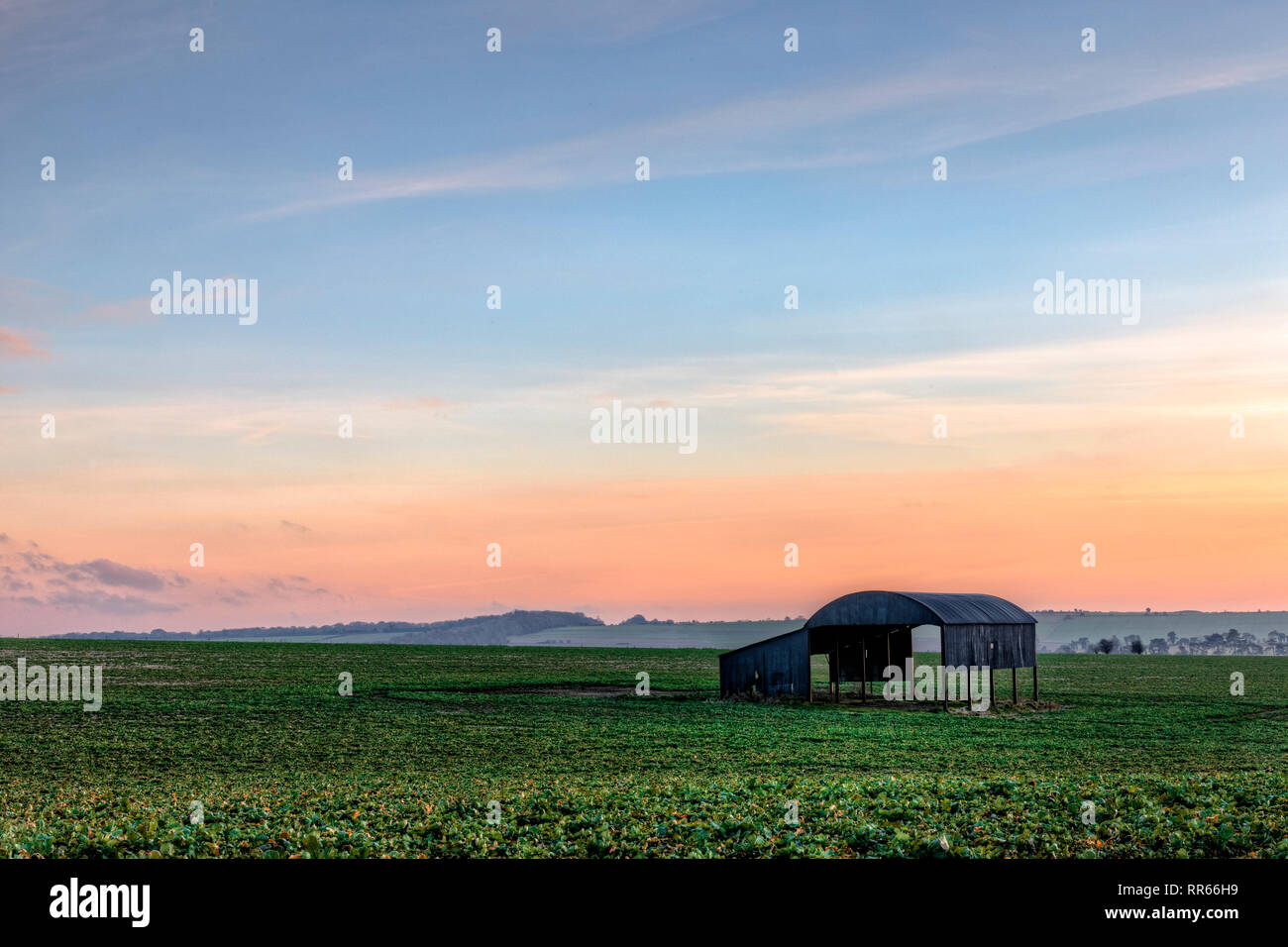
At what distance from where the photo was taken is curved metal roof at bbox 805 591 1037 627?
172ft

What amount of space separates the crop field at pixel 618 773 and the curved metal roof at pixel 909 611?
14.3 feet

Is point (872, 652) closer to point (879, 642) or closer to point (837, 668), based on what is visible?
point (879, 642)

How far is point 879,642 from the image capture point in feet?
201

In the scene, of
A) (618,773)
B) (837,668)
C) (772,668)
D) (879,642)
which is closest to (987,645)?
(837,668)

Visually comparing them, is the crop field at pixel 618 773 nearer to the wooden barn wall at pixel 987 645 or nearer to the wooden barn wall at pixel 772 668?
the wooden barn wall at pixel 772 668

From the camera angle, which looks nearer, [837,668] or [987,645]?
[987,645]

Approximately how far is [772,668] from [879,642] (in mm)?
7450

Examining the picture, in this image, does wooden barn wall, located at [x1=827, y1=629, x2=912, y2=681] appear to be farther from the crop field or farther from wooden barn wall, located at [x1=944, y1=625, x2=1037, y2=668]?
the crop field

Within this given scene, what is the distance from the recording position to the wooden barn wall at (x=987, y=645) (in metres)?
51.6

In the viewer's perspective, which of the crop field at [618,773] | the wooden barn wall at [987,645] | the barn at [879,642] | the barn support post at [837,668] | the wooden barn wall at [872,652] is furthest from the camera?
the wooden barn wall at [872,652]

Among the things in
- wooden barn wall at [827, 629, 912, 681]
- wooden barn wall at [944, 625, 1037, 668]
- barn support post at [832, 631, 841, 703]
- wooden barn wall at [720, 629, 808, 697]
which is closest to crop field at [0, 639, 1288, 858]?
wooden barn wall at [720, 629, 808, 697]

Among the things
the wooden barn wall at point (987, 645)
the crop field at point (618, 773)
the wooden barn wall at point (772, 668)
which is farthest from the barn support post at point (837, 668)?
the wooden barn wall at point (987, 645)
